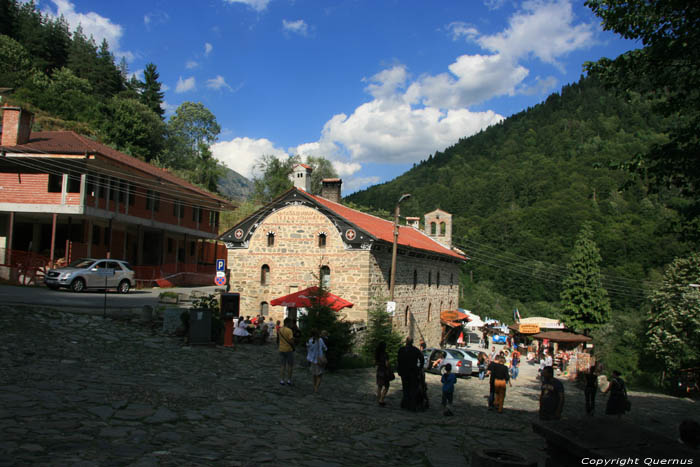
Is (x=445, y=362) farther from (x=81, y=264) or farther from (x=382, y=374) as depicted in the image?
(x=81, y=264)

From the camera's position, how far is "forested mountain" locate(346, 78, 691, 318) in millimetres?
73750

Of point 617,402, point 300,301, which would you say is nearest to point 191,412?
point 617,402

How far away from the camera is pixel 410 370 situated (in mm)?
11211

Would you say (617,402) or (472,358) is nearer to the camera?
(617,402)

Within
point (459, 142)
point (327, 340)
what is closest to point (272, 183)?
point (327, 340)

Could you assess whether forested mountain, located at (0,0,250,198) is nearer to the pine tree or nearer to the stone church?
the stone church

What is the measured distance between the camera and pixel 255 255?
82.1 feet

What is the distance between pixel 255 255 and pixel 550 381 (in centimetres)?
1715

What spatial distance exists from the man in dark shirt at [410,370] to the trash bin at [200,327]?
671 cm

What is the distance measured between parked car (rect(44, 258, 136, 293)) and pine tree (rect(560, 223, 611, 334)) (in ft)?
114

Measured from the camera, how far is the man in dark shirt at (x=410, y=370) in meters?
11.2

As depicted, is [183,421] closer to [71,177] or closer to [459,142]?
[71,177]

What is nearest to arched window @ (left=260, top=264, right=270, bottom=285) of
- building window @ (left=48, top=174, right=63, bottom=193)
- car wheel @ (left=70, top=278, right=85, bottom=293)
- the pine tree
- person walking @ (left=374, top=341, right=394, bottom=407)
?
car wheel @ (left=70, top=278, right=85, bottom=293)

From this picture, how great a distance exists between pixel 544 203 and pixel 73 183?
81.4 metres
